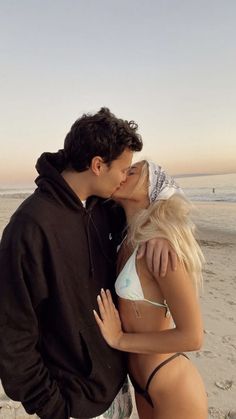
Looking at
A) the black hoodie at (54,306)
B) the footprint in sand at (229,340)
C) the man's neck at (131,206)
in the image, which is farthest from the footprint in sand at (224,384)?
the man's neck at (131,206)

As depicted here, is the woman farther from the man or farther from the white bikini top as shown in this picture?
the man

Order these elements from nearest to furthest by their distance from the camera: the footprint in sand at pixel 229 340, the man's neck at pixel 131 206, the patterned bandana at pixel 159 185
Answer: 1. the patterned bandana at pixel 159 185
2. the man's neck at pixel 131 206
3. the footprint in sand at pixel 229 340

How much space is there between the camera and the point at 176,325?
216 centimetres

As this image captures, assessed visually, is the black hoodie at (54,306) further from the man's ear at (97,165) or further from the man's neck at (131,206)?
the man's neck at (131,206)

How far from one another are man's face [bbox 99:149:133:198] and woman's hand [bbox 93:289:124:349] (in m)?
0.58

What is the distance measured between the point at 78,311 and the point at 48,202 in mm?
607

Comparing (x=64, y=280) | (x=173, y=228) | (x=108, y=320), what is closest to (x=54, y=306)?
(x=64, y=280)

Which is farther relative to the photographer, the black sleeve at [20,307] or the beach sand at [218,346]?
the beach sand at [218,346]

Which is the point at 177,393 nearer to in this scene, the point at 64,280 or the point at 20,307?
the point at 64,280

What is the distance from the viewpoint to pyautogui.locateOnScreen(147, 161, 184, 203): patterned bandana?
2.40 m

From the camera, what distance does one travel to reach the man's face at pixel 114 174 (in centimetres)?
224

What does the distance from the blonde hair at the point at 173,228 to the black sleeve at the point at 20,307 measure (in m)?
0.60

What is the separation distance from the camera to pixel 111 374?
7.41 feet

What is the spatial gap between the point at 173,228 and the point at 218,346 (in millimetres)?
3615
